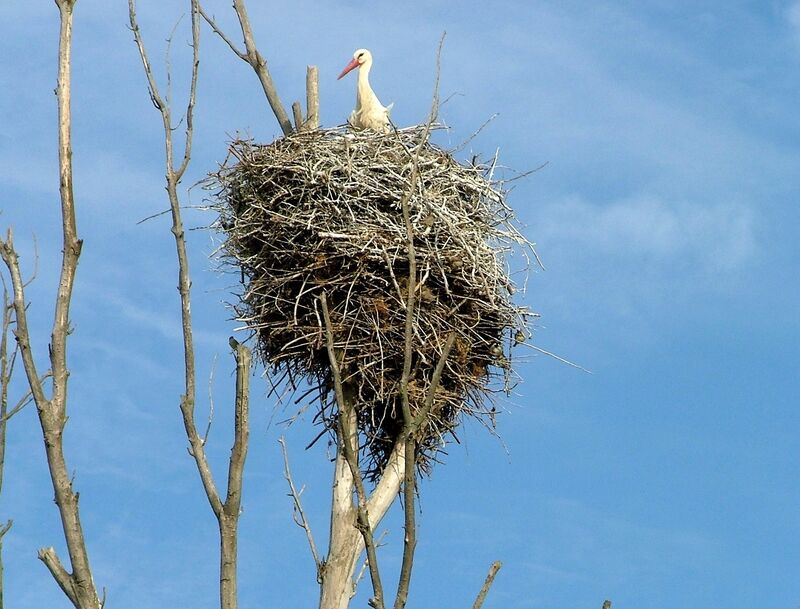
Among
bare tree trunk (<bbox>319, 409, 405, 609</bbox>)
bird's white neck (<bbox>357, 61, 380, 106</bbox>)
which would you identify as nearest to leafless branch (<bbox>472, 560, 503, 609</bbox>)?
bare tree trunk (<bbox>319, 409, 405, 609</bbox>)

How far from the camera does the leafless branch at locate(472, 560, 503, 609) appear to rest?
3240 mm

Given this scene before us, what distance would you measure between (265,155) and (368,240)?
975 millimetres

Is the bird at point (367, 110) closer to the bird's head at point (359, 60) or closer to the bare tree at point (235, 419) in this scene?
the bird's head at point (359, 60)

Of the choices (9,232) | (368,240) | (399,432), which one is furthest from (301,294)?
(9,232)

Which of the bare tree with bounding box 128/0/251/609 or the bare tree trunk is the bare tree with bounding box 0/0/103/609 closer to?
the bare tree with bounding box 128/0/251/609

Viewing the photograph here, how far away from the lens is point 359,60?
9.02 metres

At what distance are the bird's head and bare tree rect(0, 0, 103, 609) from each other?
5606 millimetres

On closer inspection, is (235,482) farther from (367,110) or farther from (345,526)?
(367,110)

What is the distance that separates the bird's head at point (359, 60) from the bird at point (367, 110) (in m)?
0.02

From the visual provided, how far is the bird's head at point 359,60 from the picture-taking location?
8984 mm

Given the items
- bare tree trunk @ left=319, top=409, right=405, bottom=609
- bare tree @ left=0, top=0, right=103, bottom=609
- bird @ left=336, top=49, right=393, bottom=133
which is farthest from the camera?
bird @ left=336, top=49, right=393, bottom=133

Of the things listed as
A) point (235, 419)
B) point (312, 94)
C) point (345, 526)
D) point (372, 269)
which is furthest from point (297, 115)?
point (235, 419)

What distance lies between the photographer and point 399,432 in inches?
274

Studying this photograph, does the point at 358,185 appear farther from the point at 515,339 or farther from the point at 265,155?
the point at 515,339
